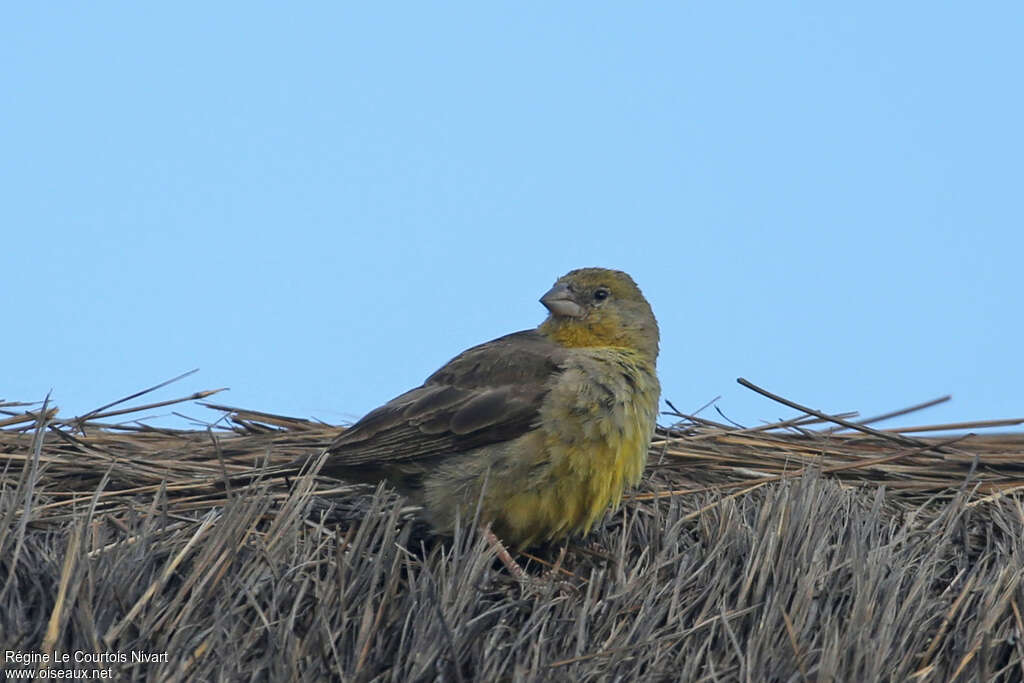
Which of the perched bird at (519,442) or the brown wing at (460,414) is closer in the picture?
the perched bird at (519,442)

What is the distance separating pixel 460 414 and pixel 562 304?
75 centimetres

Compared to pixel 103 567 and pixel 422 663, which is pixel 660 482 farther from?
pixel 103 567

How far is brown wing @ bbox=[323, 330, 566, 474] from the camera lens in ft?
14.6

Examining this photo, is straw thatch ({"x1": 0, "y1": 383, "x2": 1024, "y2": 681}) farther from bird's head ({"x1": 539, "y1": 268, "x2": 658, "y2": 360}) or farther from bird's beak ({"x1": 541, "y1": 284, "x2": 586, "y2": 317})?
bird's beak ({"x1": 541, "y1": 284, "x2": 586, "y2": 317})

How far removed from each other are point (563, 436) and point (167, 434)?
6.32ft

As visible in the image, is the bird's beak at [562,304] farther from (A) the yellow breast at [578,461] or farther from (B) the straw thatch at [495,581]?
(B) the straw thatch at [495,581]

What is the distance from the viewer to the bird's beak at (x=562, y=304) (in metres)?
5.02

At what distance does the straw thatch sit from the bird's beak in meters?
0.73

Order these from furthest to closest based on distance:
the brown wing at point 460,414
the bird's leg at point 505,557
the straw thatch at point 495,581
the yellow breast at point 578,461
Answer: the brown wing at point 460,414 → the yellow breast at point 578,461 → the bird's leg at point 505,557 → the straw thatch at point 495,581

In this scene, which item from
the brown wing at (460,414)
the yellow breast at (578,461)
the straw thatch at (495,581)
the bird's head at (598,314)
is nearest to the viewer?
the straw thatch at (495,581)

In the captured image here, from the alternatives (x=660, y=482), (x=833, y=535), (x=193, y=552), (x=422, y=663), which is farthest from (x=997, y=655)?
(x=193, y=552)

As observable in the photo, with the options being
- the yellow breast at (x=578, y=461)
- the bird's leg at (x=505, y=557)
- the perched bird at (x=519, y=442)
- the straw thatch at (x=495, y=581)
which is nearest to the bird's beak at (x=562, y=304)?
the perched bird at (x=519, y=442)

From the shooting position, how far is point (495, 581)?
3.97 metres

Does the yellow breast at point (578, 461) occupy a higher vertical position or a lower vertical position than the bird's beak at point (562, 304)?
lower
